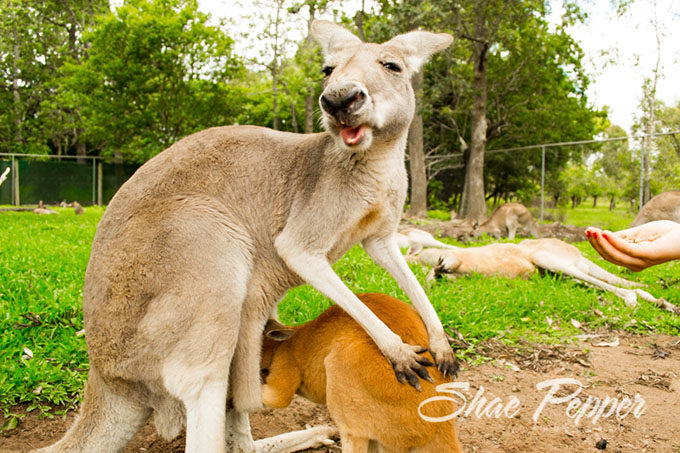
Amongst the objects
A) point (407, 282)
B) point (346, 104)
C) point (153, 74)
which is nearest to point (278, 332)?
point (407, 282)

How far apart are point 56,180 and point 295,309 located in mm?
21363

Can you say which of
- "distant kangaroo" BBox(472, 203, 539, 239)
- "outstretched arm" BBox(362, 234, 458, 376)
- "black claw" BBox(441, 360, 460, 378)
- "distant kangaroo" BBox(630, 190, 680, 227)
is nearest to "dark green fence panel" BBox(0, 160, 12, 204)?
"distant kangaroo" BBox(472, 203, 539, 239)

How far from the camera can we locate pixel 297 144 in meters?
2.82

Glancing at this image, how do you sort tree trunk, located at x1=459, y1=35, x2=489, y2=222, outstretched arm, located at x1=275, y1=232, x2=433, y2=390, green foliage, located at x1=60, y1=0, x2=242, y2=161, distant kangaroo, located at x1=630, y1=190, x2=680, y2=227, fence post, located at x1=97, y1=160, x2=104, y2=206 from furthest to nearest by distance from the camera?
fence post, located at x1=97, y1=160, x2=104, y2=206 → green foliage, located at x1=60, y1=0, x2=242, y2=161 → tree trunk, located at x1=459, y1=35, x2=489, y2=222 → distant kangaroo, located at x1=630, y1=190, x2=680, y2=227 → outstretched arm, located at x1=275, y1=232, x2=433, y2=390

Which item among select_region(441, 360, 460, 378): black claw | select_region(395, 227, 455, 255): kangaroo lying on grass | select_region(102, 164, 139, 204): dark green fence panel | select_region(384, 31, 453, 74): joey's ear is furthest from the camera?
select_region(102, 164, 139, 204): dark green fence panel

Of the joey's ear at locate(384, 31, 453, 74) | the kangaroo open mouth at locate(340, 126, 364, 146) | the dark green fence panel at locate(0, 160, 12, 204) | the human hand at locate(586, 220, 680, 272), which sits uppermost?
the joey's ear at locate(384, 31, 453, 74)

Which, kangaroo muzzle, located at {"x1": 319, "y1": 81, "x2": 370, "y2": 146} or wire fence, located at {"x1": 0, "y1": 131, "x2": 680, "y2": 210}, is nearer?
kangaroo muzzle, located at {"x1": 319, "y1": 81, "x2": 370, "y2": 146}

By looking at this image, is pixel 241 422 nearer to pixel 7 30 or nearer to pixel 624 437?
pixel 624 437

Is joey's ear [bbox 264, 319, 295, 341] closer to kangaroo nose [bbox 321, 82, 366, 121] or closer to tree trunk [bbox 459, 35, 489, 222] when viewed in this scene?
kangaroo nose [bbox 321, 82, 366, 121]

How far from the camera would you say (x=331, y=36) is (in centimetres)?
294

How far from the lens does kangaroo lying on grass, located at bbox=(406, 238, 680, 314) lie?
647 centimetres

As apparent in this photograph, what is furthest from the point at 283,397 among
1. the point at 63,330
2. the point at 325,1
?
the point at 325,1

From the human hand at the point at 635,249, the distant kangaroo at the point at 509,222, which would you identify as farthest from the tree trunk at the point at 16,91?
the human hand at the point at 635,249

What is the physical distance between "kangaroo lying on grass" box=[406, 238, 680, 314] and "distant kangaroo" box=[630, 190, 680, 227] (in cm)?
357
